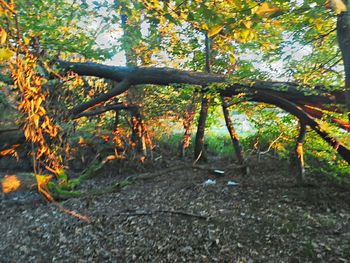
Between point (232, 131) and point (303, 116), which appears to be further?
point (232, 131)

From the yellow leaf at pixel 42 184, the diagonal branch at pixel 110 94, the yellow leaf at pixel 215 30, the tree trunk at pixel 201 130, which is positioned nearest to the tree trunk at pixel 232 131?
the tree trunk at pixel 201 130

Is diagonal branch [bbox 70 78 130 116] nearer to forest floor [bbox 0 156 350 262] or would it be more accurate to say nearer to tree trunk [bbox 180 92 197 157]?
forest floor [bbox 0 156 350 262]

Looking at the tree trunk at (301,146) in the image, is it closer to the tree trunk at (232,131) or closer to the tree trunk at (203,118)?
the tree trunk at (232,131)

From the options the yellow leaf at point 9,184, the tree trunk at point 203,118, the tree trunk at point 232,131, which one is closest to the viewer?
the yellow leaf at point 9,184

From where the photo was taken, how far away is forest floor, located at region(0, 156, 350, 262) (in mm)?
4105

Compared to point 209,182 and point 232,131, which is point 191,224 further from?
point 232,131

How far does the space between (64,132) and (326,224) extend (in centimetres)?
451

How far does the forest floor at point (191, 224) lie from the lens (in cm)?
411

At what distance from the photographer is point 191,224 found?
491 centimetres

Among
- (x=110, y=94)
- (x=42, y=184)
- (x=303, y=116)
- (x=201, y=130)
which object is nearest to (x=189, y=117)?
(x=201, y=130)

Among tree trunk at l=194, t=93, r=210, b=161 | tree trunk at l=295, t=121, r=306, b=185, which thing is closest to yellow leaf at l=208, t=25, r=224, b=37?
tree trunk at l=295, t=121, r=306, b=185

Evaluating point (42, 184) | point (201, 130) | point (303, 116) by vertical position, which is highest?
point (303, 116)

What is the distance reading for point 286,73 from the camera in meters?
5.43

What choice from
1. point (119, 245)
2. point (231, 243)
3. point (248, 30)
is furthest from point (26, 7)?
point (231, 243)
